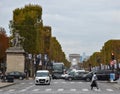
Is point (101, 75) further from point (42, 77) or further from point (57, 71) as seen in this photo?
point (57, 71)

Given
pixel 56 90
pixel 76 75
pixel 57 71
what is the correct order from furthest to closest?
pixel 57 71
pixel 76 75
pixel 56 90

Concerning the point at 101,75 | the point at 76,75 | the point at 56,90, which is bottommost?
the point at 56,90

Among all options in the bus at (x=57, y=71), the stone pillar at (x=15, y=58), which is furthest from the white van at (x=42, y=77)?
the bus at (x=57, y=71)

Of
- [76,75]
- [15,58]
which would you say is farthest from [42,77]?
[15,58]

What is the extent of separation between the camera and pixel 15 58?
8925 centimetres

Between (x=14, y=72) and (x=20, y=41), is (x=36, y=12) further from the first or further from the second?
(x=14, y=72)

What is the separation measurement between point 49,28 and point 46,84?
278 feet

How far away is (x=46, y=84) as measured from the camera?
61000 mm

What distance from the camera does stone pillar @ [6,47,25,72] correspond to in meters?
89.0

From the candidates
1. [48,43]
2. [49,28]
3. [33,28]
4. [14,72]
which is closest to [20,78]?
[14,72]

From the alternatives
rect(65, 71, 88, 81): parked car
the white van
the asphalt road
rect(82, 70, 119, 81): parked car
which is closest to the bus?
rect(65, 71, 88, 81): parked car

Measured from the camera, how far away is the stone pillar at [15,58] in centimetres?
8900

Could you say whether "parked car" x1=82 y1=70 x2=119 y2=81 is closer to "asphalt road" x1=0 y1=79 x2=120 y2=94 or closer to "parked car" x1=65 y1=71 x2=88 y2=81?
"parked car" x1=65 y1=71 x2=88 y2=81

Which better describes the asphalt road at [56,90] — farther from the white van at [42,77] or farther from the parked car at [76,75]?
the parked car at [76,75]
